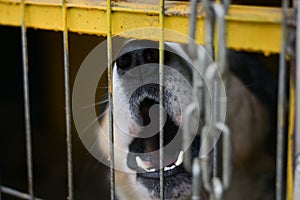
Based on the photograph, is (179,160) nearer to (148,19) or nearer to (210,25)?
(148,19)

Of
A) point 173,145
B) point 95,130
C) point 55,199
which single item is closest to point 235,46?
point 173,145

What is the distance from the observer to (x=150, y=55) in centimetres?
106

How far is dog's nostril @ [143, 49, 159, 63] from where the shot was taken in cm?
106

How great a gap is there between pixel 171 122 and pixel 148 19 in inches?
9.5

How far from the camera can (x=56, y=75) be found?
243 centimetres

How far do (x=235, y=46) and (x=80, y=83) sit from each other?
2.09 feet

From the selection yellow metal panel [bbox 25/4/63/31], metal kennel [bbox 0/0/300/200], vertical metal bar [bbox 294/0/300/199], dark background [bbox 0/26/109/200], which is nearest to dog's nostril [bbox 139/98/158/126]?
metal kennel [bbox 0/0/300/200]

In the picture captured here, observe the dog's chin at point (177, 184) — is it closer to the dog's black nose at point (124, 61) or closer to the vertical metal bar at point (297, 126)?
the dog's black nose at point (124, 61)

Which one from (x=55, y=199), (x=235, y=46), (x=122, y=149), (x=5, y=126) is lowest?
(x=55, y=199)

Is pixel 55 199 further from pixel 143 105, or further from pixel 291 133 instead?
pixel 291 133

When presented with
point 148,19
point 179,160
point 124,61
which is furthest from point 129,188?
point 148,19

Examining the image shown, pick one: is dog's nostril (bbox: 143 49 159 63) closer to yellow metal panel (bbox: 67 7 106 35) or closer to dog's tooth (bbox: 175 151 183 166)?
yellow metal panel (bbox: 67 7 106 35)

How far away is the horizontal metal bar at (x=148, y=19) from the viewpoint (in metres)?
0.81

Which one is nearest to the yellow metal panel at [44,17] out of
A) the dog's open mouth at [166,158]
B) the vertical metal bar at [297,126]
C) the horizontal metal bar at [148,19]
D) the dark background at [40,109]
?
the horizontal metal bar at [148,19]
